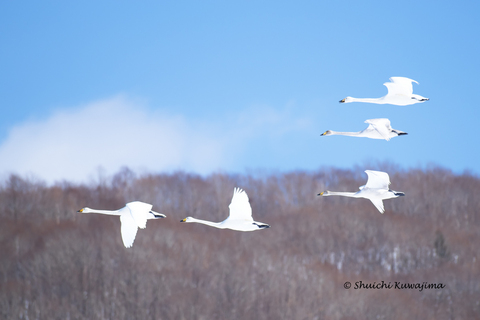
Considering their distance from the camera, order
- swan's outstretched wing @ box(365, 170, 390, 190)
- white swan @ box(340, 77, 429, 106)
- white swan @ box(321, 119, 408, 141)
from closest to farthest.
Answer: white swan @ box(321, 119, 408, 141), swan's outstretched wing @ box(365, 170, 390, 190), white swan @ box(340, 77, 429, 106)

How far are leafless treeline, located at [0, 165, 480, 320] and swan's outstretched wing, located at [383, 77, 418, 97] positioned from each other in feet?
118

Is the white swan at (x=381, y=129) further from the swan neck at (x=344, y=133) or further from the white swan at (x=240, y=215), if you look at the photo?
the white swan at (x=240, y=215)

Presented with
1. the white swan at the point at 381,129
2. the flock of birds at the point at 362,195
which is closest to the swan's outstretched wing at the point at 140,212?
the flock of birds at the point at 362,195

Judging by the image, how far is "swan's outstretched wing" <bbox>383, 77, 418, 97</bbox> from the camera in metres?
25.5

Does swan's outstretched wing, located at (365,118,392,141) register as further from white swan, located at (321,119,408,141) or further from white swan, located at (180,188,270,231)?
white swan, located at (180,188,270,231)

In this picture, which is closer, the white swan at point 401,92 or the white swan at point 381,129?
the white swan at point 381,129

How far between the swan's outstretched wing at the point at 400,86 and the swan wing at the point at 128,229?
9.12 meters

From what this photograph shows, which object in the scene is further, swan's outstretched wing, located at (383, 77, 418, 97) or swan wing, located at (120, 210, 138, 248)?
swan's outstretched wing, located at (383, 77, 418, 97)

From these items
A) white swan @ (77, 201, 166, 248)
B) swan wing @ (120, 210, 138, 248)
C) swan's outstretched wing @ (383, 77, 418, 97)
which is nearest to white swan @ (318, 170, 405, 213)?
swan's outstretched wing @ (383, 77, 418, 97)

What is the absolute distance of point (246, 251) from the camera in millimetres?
73500

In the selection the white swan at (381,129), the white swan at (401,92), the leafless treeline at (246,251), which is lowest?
the leafless treeline at (246,251)

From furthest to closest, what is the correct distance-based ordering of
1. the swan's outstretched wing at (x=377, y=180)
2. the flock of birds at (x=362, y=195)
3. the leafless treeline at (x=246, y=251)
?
the leafless treeline at (x=246, y=251) < the swan's outstretched wing at (x=377, y=180) < the flock of birds at (x=362, y=195)

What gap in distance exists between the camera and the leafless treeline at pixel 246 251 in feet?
196

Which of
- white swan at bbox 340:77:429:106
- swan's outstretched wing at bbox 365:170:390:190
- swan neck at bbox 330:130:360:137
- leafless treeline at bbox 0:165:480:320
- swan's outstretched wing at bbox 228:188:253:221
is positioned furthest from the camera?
leafless treeline at bbox 0:165:480:320
